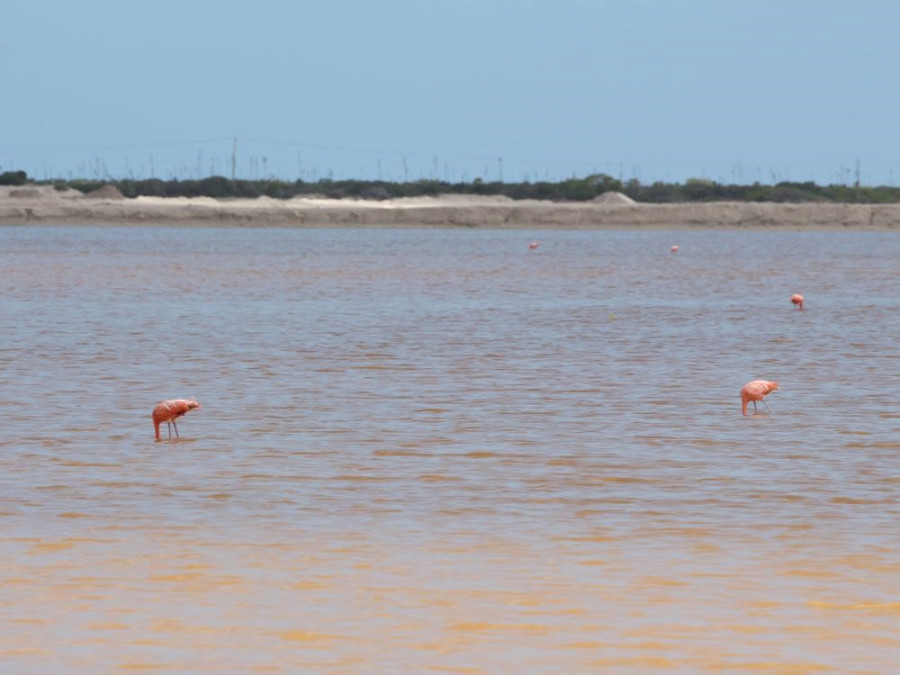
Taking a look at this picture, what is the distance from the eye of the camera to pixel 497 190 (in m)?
148

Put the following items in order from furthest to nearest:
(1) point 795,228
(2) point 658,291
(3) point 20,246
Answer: (1) point 795,228 → (3) point 20,246 → (2) point 658,291

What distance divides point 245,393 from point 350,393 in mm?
1187

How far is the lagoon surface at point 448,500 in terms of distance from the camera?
776cm

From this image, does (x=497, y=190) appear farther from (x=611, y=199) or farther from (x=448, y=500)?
(x=448, y=500)

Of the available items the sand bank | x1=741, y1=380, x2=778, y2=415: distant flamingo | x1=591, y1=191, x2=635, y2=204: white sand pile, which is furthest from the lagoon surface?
x1=591, y1=191, x2=635, y2=204: white sand pile

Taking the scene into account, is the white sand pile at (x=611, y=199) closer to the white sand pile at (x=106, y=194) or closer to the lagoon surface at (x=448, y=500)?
the white sand pile at (x=106, y=194)

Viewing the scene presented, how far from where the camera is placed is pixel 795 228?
4838 inches

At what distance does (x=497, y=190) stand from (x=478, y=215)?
76.1ft

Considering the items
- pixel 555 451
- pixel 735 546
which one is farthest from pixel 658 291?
pixel 735 546

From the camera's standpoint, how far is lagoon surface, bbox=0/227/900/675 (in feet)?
25.5

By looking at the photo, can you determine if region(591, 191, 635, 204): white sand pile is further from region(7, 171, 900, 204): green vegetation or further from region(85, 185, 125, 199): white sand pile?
region(85, 185, 125, 199): white sand pile

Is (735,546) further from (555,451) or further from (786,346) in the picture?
(786,346)

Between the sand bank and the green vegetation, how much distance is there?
14.2 metres

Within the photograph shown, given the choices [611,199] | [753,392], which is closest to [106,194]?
[611,199]
